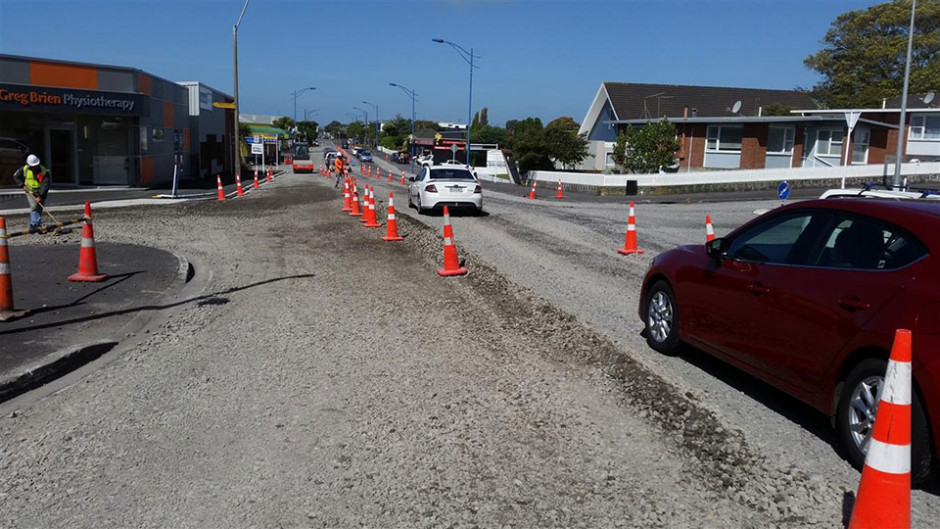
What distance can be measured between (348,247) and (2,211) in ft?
44.5

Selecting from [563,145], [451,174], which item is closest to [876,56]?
[563,145]

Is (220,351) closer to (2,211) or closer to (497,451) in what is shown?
(497,451)

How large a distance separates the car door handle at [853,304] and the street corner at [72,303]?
20.9 ft

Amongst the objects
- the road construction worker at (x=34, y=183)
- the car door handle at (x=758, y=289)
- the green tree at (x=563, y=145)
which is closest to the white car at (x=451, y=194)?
the road construction worker at (x=34, y=183)

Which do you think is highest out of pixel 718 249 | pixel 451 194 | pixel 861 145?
pixel 861 145

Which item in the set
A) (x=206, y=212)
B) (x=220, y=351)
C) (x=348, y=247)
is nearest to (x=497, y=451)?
(x=220, y=351)

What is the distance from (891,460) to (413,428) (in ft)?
10.0

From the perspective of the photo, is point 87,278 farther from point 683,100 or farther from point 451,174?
point 683,100

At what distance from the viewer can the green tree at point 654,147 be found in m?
44.3

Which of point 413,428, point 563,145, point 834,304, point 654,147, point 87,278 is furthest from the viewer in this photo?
point 563,145

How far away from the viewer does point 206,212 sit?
24750mm

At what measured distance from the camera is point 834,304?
4895 millimetres

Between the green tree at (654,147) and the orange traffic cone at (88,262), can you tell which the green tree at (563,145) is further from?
the orange traffic cone at (88,262)

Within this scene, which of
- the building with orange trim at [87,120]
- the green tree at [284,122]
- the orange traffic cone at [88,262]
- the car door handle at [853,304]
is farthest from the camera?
the green tree at [284,122]
